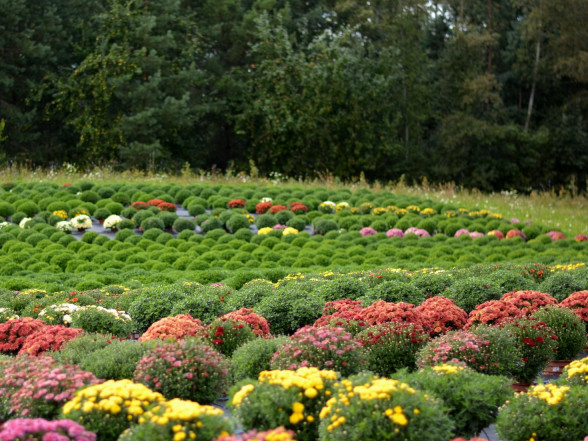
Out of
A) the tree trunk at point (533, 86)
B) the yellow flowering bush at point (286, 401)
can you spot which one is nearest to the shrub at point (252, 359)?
the yellow flowering bush at point (286, 401)

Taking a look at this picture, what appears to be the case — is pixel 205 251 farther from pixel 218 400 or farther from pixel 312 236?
pixel 218 400

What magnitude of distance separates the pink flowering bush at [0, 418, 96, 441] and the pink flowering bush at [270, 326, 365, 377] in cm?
185

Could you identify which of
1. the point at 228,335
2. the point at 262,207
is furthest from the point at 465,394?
the point at 262,207

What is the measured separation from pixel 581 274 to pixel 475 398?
16.3 feet

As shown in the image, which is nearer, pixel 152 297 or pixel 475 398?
pixel 475 398

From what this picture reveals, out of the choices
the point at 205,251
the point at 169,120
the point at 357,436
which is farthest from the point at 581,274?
the point at 169,120

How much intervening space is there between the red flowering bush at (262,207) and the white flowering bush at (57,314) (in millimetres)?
9447

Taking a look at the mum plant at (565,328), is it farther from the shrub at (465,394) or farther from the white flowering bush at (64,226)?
the white flowering bush at (64,226)

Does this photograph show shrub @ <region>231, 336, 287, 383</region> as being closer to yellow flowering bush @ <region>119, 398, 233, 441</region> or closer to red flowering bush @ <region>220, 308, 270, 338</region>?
red flowering bush @ <region>220, 308, 270, 338</region>

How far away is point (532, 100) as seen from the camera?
28.7 m

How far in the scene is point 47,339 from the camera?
6602 mm

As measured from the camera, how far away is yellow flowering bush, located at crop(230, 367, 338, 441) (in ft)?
14.9

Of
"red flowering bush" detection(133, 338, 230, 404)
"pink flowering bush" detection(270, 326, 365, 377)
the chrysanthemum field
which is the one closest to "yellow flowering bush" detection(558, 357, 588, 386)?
the chrysanthemum field

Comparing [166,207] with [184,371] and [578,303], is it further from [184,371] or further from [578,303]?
[184,371]
